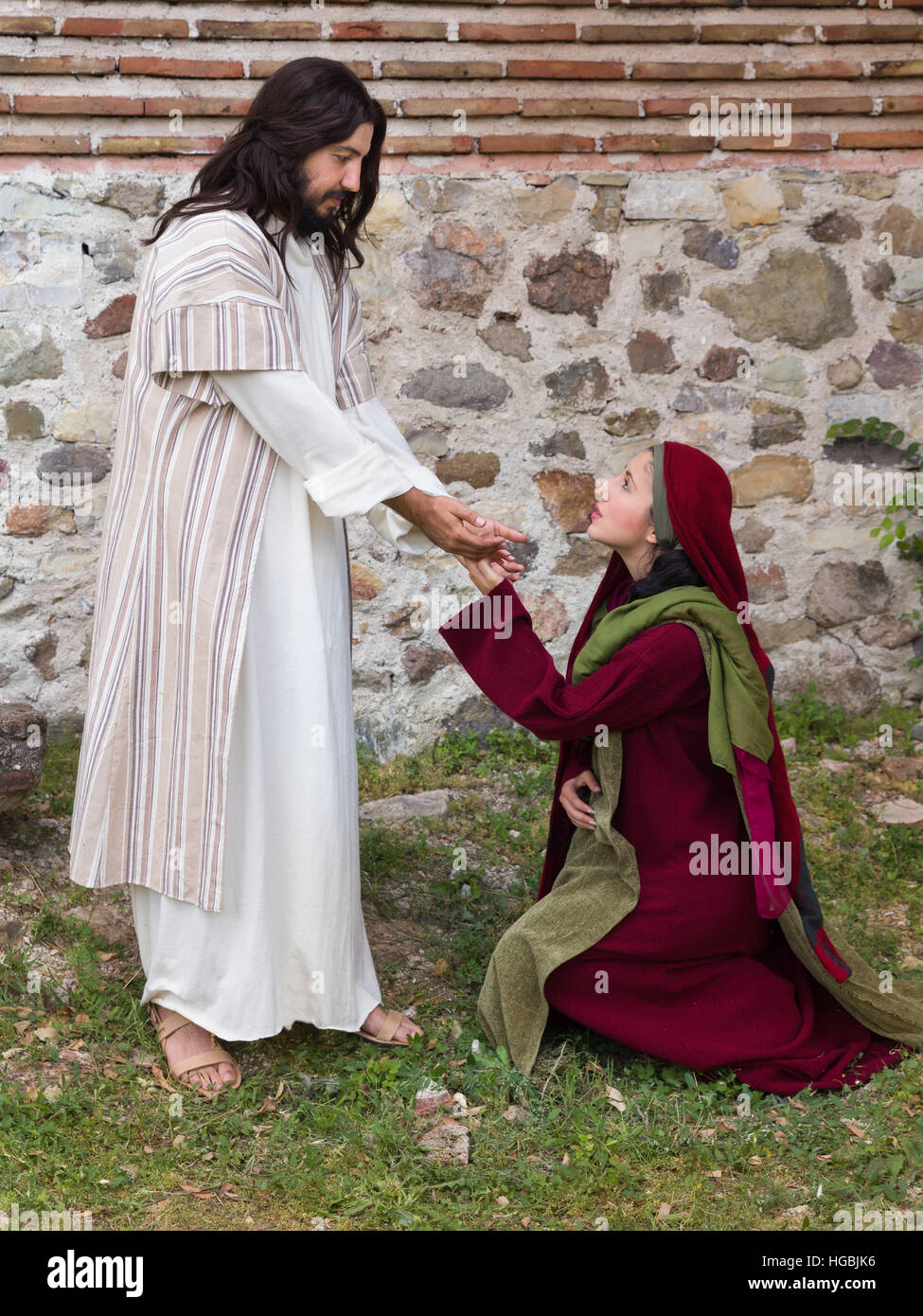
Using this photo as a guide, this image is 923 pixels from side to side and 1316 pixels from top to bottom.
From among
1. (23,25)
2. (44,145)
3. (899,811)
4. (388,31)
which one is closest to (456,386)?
(388,31)

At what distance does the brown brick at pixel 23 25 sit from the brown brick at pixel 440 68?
1052mm

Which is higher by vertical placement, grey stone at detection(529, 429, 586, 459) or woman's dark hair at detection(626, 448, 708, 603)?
grey stone at detection(529, 429, 586, 459)

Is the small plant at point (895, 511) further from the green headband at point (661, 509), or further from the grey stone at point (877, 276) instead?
Result: the green headband at point (661, 509)

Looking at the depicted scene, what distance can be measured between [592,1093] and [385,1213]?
23.6 inches

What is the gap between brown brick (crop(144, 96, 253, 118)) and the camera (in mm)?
4027

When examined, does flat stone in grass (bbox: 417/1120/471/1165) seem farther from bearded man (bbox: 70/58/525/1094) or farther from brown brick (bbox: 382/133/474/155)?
brown brick (bbox: 382/133/474/155)

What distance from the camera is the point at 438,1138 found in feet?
8.68

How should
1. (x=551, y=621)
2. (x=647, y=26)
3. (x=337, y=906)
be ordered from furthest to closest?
(x=551, y=621), (x=647, y=26), (x=337, y=906)

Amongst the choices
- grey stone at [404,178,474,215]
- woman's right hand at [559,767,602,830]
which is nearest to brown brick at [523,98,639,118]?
grey stone at [404,178,474,215]

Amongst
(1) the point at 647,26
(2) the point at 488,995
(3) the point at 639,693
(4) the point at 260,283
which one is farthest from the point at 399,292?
(2) the point at 488,995

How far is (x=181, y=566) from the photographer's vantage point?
8.76 ft

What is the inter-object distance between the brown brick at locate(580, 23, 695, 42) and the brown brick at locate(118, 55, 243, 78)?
1189 millimetres

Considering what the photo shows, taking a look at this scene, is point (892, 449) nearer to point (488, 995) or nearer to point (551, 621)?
point (551, 621)

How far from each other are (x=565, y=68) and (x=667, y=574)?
227 cm
